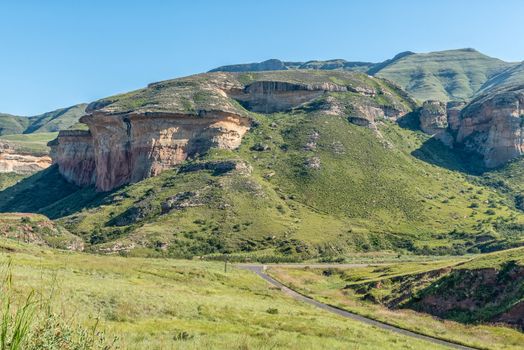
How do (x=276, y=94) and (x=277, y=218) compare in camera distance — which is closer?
(x=277, y=218)

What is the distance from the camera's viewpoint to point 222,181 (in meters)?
117

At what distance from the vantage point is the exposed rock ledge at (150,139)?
13450 centimetres

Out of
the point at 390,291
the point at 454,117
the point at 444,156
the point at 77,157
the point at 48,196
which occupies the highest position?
the point at 454,117

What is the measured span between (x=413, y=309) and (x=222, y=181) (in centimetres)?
7254

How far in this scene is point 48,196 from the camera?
160125 mm

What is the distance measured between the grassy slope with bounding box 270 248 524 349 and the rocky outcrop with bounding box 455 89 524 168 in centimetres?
10418

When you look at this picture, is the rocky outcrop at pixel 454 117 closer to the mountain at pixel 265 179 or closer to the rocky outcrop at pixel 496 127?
the rocky outcrop at pixel 496 127

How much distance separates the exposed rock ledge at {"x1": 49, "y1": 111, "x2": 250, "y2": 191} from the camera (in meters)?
134

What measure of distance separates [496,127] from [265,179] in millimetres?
83981

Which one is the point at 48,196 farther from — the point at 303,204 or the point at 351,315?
the point at 351,315

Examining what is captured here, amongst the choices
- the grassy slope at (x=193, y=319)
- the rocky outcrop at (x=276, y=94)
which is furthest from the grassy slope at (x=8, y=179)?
the grassy slope at (x=193, y=319)

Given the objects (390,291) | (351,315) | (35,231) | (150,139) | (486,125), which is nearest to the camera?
(351,315)

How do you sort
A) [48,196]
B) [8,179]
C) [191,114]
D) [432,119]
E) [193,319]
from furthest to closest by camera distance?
[8,179] < [432,119] < [48,196] < [191,114] < [193,319]

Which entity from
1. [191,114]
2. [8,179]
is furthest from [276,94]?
[8,179]
